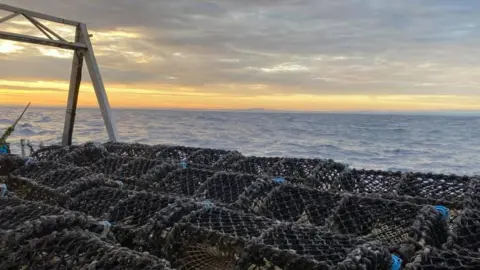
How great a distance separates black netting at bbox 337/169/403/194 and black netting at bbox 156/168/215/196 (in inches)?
52.1

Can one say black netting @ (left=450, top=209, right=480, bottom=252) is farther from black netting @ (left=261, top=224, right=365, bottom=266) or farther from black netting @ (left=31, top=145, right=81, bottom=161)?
black netting @ (left=31, top=145, right=81, bottom=161)

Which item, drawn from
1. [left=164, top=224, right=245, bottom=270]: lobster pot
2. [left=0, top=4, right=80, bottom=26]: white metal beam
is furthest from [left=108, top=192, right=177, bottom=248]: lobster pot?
[left=0, top=4, right=80, bottom=26]: white metal beam

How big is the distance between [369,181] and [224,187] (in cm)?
150

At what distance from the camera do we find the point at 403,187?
386cm

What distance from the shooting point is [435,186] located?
379cm

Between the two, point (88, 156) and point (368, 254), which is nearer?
point (368, 254)

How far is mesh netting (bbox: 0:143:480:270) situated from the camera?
216 cm

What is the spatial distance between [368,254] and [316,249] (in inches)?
11.1

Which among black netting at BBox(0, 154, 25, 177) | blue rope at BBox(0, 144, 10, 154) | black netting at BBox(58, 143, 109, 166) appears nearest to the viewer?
black netting at BBox(0, 154, 25, 177)

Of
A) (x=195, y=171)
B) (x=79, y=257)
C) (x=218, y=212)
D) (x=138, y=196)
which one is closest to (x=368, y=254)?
(x=218, y=212)

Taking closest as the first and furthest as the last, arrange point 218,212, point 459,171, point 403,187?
point 218,212 < point 403,187 < point 459,171

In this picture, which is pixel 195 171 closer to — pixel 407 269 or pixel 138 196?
pixel 138 196

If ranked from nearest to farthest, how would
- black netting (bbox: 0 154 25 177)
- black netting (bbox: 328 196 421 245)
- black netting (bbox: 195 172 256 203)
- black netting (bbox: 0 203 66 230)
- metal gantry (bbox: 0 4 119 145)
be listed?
black netting (bbox: 0 203 66 230), black netting (bbox: 328 196 421 245), black netting (bbox: 195 172 256 203), black netting (bbox: 0 154 25 177), metal gantry (bbox: 0 4 119 145)

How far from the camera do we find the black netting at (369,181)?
4.06m
